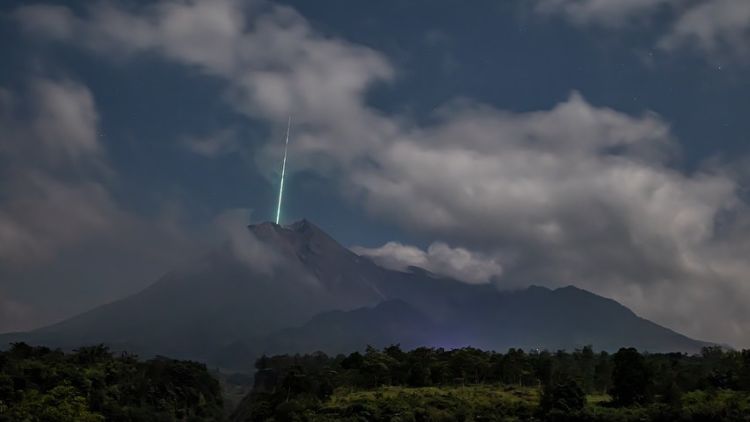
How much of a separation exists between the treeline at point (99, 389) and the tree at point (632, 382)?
64.2 meters

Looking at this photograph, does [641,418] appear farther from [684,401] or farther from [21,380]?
[21,380]

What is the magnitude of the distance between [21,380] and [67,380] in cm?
538

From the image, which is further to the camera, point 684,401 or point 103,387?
point 103,387

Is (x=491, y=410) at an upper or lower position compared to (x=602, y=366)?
lower

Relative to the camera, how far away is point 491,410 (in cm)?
8656

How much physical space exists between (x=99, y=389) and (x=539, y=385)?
68.2 m

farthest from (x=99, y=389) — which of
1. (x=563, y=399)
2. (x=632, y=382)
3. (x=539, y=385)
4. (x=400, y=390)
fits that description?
(x=632, y=382)


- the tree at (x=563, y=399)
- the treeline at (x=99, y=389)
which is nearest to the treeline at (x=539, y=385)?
the tree at (x=563, y=399)

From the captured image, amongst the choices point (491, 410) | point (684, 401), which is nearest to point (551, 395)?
point (491, 410)

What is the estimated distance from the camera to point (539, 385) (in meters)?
112

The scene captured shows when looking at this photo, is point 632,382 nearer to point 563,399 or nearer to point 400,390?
point 563,399

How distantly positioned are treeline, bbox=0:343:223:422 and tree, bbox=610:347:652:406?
6421cm

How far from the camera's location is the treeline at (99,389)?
80.0 meters

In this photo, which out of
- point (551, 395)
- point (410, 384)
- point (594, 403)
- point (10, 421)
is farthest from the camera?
point (410, 384)
